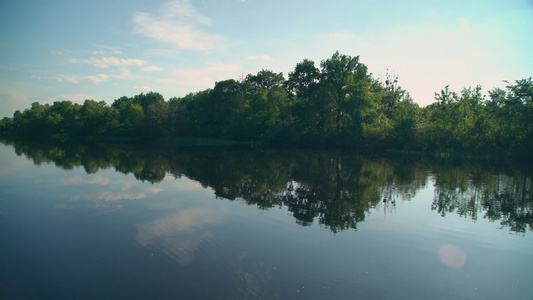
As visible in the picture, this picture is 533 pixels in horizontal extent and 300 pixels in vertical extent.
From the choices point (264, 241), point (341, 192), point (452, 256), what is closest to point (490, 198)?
point (341, 192)

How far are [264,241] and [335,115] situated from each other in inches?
2297

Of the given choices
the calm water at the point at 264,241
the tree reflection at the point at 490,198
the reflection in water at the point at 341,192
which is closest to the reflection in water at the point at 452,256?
the calm water at the point at 264,241

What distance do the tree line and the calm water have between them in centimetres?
3196

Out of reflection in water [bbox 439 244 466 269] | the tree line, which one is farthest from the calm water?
the tree line

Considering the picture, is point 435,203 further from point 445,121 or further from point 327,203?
point 445,121

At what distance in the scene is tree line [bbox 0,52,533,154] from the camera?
Answer: 46.2 m

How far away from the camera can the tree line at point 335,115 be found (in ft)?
152

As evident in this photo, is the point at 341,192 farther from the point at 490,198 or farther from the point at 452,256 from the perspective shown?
the point at 452,256

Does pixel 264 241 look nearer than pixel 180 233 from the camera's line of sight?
Yes

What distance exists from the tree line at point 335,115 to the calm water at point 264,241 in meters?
32.0

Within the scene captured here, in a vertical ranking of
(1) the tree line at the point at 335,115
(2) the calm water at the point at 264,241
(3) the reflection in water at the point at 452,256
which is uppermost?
(1) the tree line at the point at 335,115

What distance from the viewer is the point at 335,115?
6600 cm

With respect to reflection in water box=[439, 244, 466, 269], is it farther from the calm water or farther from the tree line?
the tree line

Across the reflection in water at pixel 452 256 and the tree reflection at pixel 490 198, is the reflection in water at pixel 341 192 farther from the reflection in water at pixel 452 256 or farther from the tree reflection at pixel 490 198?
the reflection in water at pixel 452 256
